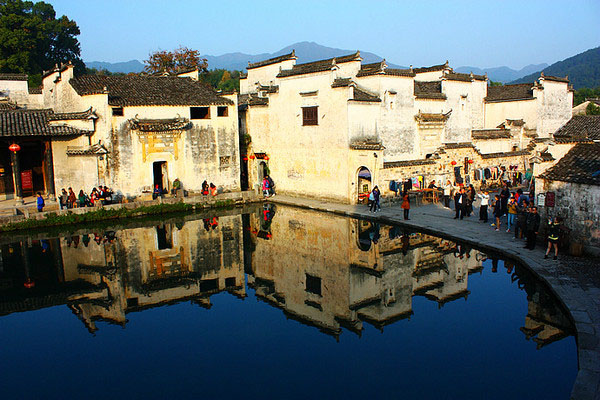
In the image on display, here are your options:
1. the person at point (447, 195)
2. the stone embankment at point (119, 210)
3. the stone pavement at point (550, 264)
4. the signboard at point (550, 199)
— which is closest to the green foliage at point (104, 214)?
the stone embankment at point (119, 210)

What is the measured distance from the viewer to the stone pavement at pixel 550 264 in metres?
8.41

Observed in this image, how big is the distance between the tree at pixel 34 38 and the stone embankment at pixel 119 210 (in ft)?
101

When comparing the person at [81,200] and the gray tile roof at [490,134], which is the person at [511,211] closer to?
the gray tile roof at [490,134]

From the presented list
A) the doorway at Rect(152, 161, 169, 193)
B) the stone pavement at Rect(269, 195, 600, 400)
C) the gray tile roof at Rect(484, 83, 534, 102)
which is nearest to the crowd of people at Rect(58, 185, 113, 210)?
the doorway at Rect(152, 161, 169, 193)

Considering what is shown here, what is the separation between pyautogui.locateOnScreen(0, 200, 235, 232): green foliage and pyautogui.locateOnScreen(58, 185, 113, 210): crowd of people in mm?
722

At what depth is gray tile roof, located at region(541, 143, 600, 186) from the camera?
1437 cm

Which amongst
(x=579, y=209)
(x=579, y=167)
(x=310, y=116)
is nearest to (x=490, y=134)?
(x=310, y=116)

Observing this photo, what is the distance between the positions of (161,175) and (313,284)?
15768mm

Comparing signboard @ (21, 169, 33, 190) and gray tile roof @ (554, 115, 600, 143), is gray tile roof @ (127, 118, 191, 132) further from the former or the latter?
gray tile roof @ (554, 115, 600, 143)

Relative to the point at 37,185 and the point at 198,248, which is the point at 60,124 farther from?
the point at 198,248

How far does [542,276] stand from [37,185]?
2627 centimetres

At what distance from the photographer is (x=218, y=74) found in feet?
325

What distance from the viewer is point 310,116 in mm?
25719

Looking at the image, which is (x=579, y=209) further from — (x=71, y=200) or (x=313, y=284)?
(x=71, y=200)
